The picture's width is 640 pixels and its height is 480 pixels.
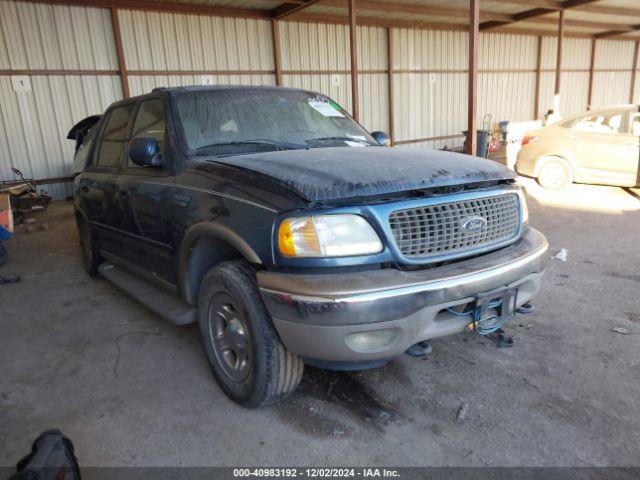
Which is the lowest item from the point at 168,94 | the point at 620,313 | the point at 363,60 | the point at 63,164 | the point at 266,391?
the point at 620,313

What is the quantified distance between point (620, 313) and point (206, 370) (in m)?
3.09

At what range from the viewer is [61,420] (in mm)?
2553

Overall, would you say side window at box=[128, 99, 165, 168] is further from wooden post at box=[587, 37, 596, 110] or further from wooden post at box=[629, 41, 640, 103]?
wooden post at box=[629, 41, 640, 103]

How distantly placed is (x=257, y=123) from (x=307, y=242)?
147 centimetres

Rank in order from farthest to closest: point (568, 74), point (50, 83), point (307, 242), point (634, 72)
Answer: point (634, 72)
point (568, 74)
point (50, 83)
point (307, 242)

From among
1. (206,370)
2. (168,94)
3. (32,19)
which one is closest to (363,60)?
(32,19)

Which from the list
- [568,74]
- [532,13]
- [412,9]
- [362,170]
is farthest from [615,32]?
[362,170]

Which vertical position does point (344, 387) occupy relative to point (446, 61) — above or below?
below

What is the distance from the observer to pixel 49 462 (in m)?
1.63

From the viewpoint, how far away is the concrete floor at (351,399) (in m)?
2.22

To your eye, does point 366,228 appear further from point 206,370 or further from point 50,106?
point 50,106

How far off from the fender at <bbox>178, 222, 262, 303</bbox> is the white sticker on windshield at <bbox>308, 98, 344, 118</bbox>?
4.95 feet

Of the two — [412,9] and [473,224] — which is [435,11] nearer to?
[412,9]

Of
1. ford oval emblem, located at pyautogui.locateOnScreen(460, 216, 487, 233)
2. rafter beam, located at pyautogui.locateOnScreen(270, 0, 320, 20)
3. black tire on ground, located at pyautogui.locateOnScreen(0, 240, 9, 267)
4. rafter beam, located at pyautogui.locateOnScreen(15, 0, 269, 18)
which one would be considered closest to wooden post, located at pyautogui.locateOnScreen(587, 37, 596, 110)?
rafter beam, located at pyautogui.locateOnScreen(270, 0, 320, 20)
